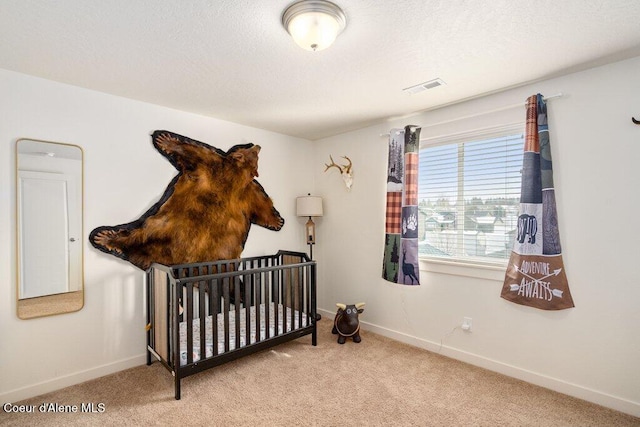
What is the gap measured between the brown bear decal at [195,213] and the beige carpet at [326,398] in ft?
3.25

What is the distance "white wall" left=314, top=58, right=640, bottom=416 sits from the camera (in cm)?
207

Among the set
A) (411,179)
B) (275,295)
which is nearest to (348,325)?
(275,295)

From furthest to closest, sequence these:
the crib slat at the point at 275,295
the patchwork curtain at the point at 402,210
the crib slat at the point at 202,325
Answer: the patchwork curtain at the point at 402,210
the crib slat at the point at 275,295
the crib slat at the point at 202,325

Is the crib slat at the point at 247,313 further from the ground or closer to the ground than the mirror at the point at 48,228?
closer to the ground

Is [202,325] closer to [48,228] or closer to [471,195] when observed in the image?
[48,228]

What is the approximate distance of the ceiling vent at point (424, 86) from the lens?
7.89 ft

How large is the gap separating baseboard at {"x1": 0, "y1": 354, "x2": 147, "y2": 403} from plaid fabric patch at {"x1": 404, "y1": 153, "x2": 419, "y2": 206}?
2.72 metres

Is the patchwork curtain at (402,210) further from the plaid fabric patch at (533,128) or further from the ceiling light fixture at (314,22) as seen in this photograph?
the ceiling light fixture at (314,22)

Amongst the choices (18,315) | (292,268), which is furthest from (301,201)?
(18,315)

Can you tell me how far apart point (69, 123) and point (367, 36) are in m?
2.26

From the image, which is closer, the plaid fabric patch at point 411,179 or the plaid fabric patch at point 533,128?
the plaid fabric patch at point 533,128

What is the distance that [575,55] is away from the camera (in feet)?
6.64

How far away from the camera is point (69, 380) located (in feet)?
7.89

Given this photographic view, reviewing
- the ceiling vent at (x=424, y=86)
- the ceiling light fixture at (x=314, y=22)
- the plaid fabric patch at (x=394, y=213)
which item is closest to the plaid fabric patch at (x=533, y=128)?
the ceiling vent at (x=424, y=86)
